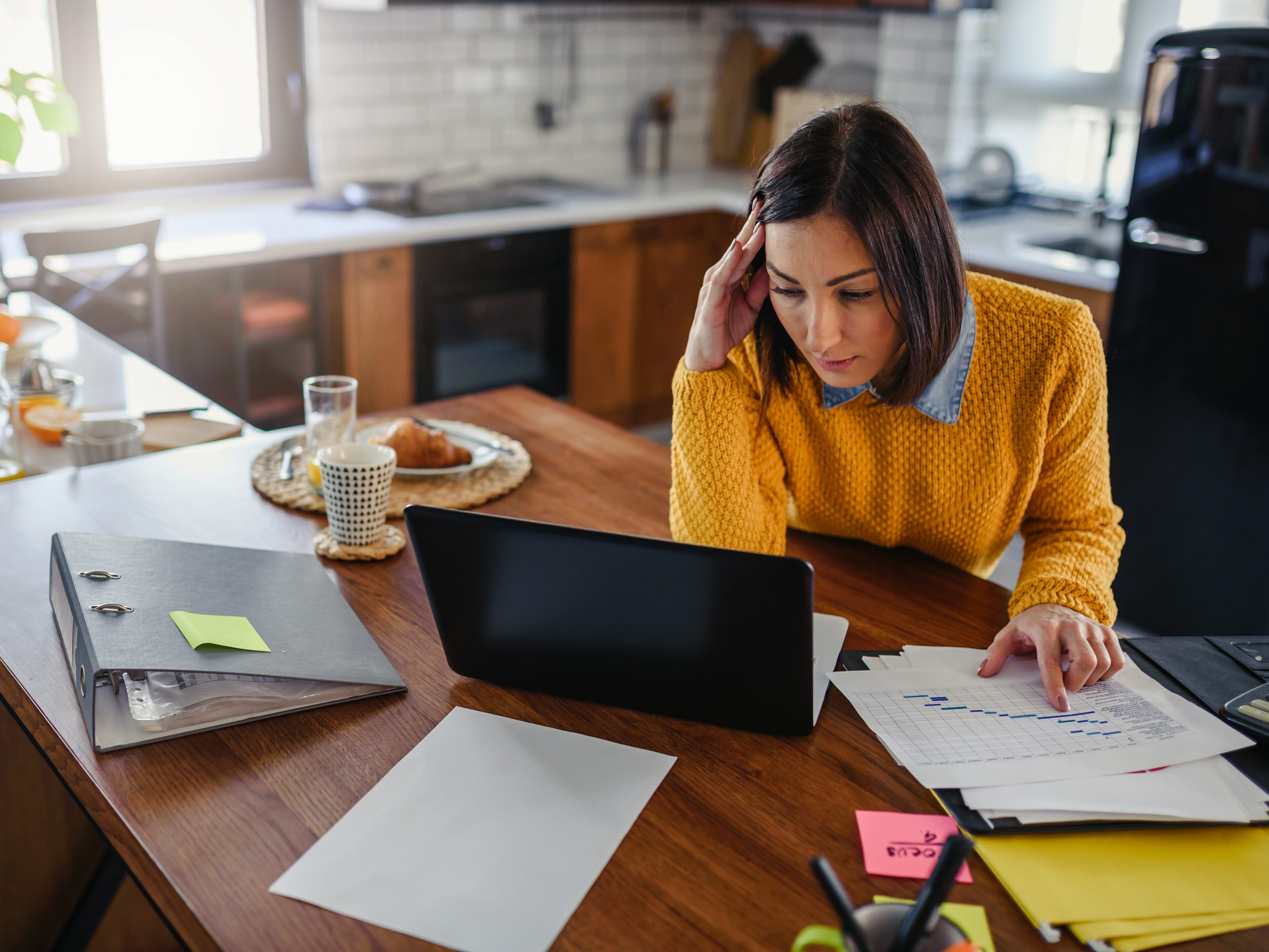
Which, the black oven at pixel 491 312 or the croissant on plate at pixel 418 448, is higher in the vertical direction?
the croissant on plate at pixel 418 448

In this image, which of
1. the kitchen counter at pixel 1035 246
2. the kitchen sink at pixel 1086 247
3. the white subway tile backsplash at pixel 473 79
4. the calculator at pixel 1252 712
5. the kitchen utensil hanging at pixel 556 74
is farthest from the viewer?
the kitchen utensil hanging at pixel 556 74

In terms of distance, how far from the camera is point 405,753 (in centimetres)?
106

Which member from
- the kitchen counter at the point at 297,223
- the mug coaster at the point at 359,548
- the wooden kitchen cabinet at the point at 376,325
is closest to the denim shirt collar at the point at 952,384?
the mug coaster at the point at 359,548

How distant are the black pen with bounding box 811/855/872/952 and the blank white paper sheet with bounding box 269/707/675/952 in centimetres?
23

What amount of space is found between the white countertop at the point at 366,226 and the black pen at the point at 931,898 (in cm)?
268

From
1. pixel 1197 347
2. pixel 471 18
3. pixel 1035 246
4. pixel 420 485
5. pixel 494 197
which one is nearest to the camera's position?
pixel 420 485

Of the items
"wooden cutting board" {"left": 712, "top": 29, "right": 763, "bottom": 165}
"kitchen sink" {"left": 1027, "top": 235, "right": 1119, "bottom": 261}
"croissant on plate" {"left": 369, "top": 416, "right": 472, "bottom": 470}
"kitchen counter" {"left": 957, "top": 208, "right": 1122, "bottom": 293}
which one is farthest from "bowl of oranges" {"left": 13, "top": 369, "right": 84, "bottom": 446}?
"wooden cutting board" {"left": 712, "top": 29, "right": 763, "bottom": 165}

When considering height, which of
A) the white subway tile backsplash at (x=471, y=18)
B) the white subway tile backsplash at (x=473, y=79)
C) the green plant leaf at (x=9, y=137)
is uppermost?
the white subway tile backsplash at (x=471, y=18)

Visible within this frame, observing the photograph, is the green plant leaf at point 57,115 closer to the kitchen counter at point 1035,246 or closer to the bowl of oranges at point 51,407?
the bowl of oranges at point 51,407

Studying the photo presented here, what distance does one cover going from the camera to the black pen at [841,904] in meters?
0.71

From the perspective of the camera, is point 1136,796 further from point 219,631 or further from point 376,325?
point 376,325

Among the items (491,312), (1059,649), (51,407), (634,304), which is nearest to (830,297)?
(1059,649)

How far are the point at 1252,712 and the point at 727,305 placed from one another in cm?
74

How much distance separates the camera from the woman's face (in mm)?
1257
